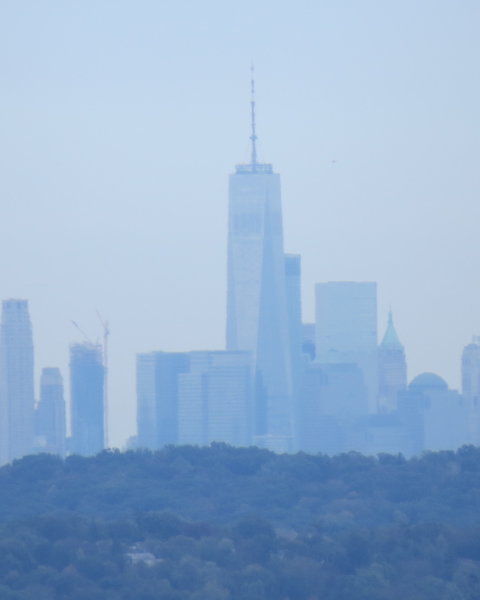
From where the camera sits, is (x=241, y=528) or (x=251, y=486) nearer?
(x=241, y=528)

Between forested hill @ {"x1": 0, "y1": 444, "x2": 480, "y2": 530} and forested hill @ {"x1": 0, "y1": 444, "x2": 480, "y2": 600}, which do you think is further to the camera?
forested hill @ {"x1": 0, "y1": 444, "x2": 480, "y2": 530}

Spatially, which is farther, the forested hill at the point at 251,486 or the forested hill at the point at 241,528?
the forested hill at the point at 251,486

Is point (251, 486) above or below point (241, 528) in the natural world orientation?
above

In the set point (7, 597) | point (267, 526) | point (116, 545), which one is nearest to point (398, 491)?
point (267, 526)

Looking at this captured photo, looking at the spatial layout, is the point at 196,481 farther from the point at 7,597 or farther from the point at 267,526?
the point at 7,597

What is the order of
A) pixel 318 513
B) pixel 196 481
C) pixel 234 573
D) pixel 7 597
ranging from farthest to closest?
pixel 196 481 → pixel 318 513 → pixel 234 573 → pixel 7 597
